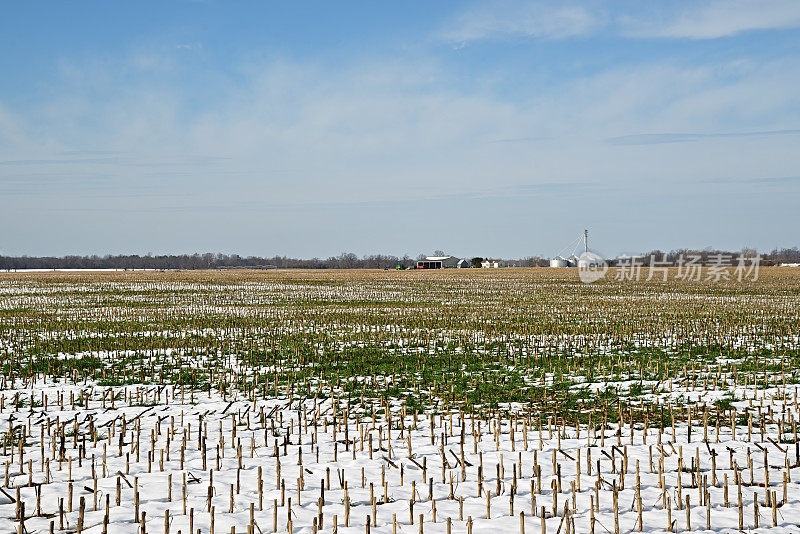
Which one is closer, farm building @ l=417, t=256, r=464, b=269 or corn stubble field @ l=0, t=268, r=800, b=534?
corn stubble field @ l=0, t=268, r=800, b=534

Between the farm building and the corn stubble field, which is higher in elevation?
the farm building

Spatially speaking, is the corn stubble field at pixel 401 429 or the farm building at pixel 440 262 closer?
the corn stubble field at pixel 401 429

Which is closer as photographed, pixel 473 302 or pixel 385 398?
pixel 385 398

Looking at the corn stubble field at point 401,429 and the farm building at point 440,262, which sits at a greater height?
the farm building at point 440,262

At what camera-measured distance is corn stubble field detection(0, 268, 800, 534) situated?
6.31m

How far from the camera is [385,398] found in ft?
39.0

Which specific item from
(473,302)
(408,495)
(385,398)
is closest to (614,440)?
(408,495)

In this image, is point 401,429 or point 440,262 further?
point 440,262

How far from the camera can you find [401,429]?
9.67 meters

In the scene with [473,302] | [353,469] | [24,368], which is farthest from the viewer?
[473,302]

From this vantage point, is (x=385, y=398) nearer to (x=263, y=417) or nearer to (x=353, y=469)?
(x=263, y=417)

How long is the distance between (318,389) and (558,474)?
6.68 m

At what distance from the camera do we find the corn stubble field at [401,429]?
6.31 meters

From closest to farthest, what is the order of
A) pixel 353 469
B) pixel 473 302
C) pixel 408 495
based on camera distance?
1. pixel 408 495
2. pixel 353 469
3. pixel 473 302
